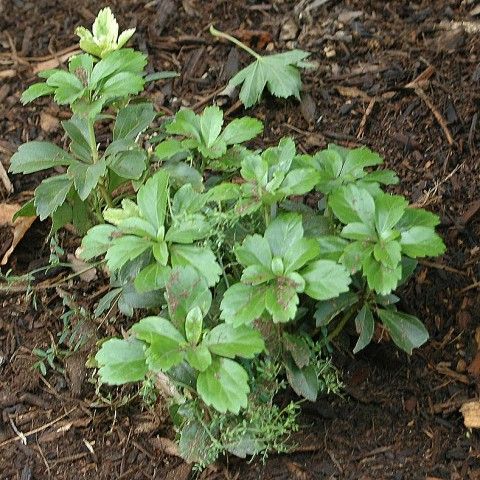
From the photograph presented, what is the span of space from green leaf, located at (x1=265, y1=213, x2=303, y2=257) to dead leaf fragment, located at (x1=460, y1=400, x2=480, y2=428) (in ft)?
2.26

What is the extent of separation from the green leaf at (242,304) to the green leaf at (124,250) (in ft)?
0.75

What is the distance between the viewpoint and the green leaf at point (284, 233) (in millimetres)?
1806

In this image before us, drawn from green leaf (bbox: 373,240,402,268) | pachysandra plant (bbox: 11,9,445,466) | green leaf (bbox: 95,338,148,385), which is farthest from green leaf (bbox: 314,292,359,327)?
green leaf (bbox: 95,338,148,385)

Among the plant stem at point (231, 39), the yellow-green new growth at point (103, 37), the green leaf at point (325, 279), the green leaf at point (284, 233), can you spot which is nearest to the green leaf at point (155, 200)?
the green leaf at point (284, 233)

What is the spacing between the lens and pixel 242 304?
174 centimetres

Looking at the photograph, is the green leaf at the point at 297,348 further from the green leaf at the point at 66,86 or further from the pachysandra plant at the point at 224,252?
the green leaf at the point at 66,86

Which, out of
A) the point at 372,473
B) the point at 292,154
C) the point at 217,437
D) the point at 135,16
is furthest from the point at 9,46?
the point at 372,473

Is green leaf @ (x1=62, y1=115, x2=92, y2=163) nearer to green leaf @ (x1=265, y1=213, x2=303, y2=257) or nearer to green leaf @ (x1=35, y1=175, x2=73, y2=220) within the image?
green leaf @ (x1=35, y1=175, x2=73, y2=220)

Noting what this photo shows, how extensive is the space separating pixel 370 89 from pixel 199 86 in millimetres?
583

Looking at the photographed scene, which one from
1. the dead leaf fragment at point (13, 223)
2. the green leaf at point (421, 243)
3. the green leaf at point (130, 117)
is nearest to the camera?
the green leaf at point (421, 243)

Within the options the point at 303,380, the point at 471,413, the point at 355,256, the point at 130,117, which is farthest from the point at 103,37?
the point at 471,413

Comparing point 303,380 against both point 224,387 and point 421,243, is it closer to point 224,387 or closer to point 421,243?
point 224,387

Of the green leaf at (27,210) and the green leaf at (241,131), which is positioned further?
the green leaf at (27,210)

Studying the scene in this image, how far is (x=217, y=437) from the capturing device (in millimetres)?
2010
